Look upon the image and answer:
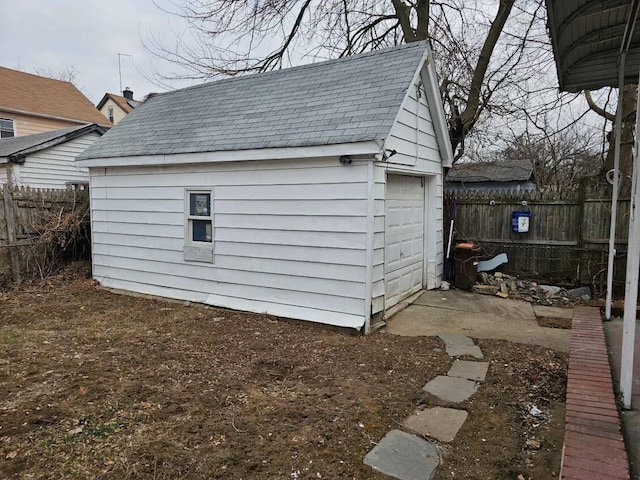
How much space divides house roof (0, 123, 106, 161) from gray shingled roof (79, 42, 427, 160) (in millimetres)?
7280

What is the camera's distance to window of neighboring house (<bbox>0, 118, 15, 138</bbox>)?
66.1 feet

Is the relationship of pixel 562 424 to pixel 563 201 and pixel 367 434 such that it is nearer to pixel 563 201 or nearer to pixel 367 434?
pixel 367 434

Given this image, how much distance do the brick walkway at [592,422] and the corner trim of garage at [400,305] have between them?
2764mm

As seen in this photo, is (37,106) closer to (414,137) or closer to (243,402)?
(414,137)

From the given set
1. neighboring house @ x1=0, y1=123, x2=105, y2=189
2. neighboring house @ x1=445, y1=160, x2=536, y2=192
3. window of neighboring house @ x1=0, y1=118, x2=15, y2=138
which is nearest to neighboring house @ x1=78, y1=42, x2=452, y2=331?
neighboring house @ x1=0, y1=123, x2=105, y2=189

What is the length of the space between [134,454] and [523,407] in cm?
309

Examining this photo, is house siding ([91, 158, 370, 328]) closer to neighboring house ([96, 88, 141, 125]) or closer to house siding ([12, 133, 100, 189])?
house siding ([12, 133, 100, 189])

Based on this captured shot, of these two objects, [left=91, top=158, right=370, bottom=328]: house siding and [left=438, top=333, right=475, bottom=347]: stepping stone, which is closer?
[left=438, top=333, right=475, bottom=347]: stepping stone

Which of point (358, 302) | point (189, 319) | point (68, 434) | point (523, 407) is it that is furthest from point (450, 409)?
point (189, 319)

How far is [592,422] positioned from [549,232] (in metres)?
6.72

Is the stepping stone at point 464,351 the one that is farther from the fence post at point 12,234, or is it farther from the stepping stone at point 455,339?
the fence post at point 12,234

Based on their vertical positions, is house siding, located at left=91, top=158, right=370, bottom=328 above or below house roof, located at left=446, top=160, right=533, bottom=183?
below

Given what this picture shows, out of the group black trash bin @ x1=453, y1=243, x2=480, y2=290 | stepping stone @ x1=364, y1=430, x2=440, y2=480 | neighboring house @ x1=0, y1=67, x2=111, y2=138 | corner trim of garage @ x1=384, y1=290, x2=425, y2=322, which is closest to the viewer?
stepping stone @ x1=364, y1=430, x2=440, y2=480

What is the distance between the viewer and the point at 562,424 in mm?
3389
